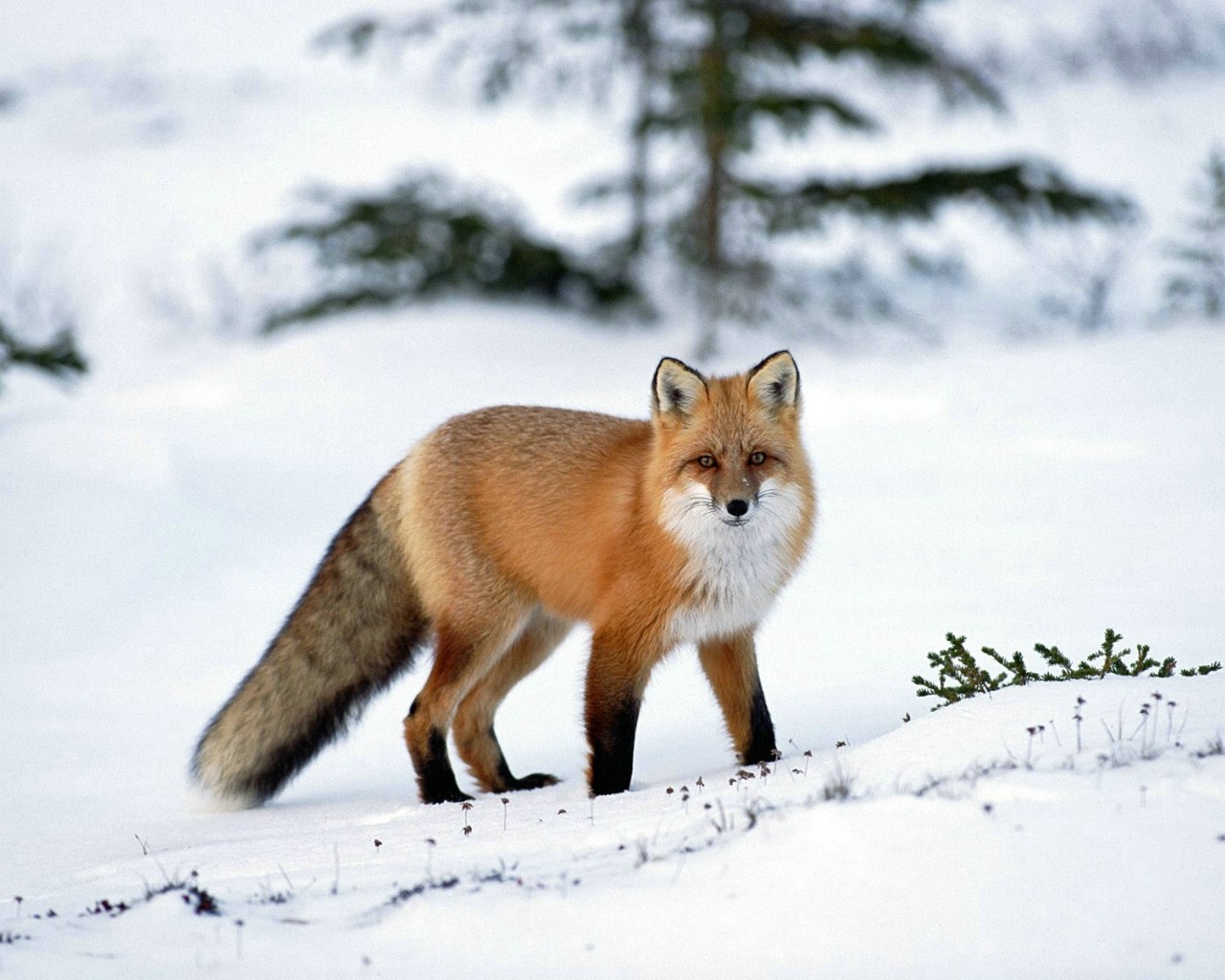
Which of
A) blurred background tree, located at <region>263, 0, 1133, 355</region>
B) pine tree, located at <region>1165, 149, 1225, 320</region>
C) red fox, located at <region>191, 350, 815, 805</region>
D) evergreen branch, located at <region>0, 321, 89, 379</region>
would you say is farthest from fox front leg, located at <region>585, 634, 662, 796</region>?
pine tree, located at <region>1165, 149, 1225, 320</region>

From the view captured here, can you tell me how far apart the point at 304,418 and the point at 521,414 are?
665 centimetres

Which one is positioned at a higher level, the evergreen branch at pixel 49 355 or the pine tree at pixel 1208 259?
the pine tree at pixel 1208 259

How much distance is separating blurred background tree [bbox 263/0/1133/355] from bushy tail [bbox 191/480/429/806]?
25.2ft

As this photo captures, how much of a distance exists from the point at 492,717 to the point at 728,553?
5.24 feet

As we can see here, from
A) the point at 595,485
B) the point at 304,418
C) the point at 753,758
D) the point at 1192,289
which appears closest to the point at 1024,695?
the point at 753,758

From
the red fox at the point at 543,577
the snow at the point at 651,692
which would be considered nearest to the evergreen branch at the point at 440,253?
the snow at the point at 651,692

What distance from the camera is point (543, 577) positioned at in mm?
5402

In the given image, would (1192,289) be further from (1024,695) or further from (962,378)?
(1024,695)

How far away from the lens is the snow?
3135 mm

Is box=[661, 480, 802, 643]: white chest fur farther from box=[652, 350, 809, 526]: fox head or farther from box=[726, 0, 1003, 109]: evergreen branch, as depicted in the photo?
box=[726, 0, 1003, 109]: evergreen branch

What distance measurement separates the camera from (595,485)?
210 inches

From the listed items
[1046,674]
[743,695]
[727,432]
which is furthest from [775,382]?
[1046,674]

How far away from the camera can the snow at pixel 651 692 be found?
10.3 ft

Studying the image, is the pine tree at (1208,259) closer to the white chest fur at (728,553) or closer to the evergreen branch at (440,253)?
the evergreen branch at (440,253)
